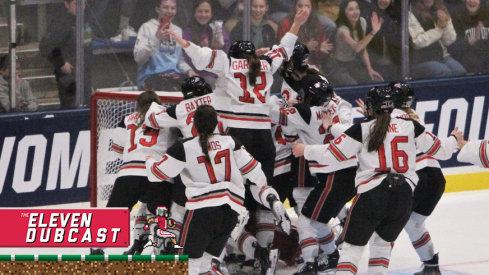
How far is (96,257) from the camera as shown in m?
3.64

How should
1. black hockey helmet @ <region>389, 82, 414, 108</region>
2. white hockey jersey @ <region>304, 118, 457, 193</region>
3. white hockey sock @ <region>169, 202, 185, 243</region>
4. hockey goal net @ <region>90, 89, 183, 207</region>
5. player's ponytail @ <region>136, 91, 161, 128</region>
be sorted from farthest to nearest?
hockey goal net @ <region>90, 89, 183, 207</region> < player's ponytail @ <region>136, 91, 161, 128</region> < white hockey sock @ <region>169, 202, 185, 243</region> < black hockey helmet @ <region>389, 82, 414, 108</region> < white hockey jersey @ <region>304, 118, 457, 193</region>

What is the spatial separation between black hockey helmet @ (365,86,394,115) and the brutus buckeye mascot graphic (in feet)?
4.00

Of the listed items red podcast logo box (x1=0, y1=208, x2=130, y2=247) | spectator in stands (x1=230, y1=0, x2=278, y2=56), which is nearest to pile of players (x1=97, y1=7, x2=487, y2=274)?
red podcast logo box (x1=0, y1=208, x2=130, y2=247)

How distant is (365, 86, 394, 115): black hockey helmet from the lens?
16.5 ft

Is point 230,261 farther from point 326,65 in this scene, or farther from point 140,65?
point 326,65

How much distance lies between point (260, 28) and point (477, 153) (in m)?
2.92

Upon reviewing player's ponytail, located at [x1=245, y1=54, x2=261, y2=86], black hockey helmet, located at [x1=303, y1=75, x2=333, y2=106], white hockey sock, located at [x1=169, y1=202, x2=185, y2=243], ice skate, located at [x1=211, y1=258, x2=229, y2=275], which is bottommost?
ice skate, located at [x1=211, y1=258, x2=229, y2=275]

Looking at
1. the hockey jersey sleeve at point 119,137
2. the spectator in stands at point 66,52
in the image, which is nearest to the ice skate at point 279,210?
the hockey jersey sleeve at point 119,137

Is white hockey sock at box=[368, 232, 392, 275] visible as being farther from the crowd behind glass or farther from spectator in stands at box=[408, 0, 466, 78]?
spectator in stands at box=[408, 0, 466, 78]

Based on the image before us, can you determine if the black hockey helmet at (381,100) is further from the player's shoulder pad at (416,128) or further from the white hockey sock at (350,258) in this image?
the white hockey sock at (350,258)

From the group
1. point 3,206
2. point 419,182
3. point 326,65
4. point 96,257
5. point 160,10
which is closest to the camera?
point 96,257

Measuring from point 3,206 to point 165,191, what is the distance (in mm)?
1621

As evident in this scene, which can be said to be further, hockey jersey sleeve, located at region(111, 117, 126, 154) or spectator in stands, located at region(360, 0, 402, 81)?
spectator in stands, located at region(360, 0, 402, 81)

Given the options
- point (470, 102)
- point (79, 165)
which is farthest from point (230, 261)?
point (470, 102)
